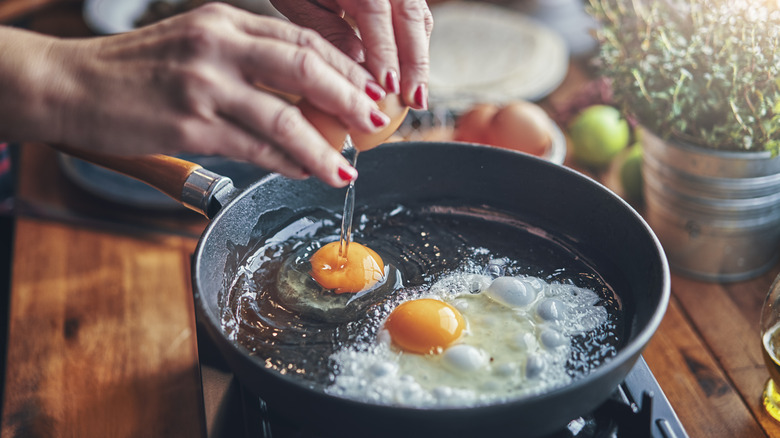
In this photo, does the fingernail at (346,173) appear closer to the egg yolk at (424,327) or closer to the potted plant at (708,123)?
the egg yolk at (424,327)

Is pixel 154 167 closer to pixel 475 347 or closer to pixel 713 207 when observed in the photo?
pixel 475 347

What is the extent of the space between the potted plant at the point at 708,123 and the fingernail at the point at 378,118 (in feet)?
2.60

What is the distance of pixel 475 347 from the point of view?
3.34 ft

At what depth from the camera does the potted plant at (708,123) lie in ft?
4.38

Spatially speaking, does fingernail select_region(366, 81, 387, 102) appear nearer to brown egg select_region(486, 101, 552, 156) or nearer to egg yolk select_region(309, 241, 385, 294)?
egg yolk select_region(309, 241, 385, 294)

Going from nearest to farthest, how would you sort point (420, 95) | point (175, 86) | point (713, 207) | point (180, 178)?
point (175, 86) → point (420, 95) → point (180, 178) → point (713, 207)

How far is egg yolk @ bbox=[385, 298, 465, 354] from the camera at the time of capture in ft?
3.31

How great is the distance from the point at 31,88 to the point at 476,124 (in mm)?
Answer: 1303

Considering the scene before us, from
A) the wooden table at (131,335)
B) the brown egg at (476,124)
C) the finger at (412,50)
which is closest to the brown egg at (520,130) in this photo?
the brown egg at (476,124)

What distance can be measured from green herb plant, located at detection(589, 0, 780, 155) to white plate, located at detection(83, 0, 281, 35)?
4.48 ft

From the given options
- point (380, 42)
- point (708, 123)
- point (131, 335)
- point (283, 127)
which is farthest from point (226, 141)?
point (708, 123)

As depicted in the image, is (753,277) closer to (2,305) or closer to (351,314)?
(351,314)

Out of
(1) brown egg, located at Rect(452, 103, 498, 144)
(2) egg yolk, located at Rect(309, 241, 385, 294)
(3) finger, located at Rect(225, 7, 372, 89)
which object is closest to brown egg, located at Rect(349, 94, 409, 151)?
(3) finger, located at Rect(225, 7, 372, 89)

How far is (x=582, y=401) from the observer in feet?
2.66
